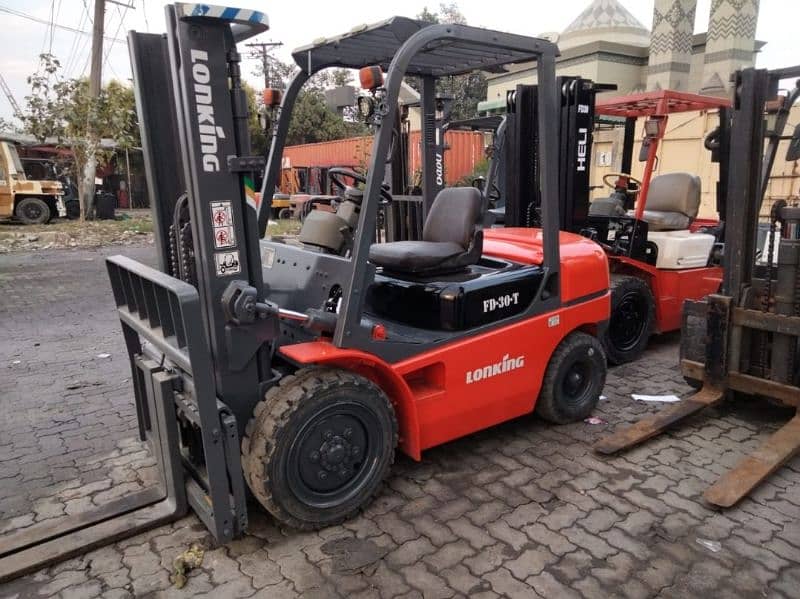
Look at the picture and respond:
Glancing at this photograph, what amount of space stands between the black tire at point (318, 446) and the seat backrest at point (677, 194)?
15.5ft

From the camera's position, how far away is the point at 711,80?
17.3 m

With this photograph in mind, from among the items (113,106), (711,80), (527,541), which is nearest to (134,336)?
(527,541)

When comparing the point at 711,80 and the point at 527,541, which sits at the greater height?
the point at 711,80

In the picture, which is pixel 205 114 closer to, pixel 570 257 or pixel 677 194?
pixel 570 257

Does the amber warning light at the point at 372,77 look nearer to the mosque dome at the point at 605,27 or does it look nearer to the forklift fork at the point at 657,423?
the forklift fork at the point at 657,423

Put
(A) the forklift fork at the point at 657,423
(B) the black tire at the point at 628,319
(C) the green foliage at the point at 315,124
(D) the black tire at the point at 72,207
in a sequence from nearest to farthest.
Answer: (A) the forklift fork at the point at 657,423 < (B) the black tire at the point at 628,319 < (D) the black tire at the point at 72,207 < (C) the green foliage at the point at 315,124

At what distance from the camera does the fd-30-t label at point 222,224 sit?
2592mm

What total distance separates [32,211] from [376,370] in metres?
18.6

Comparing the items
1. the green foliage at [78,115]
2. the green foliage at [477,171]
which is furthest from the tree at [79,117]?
the green foliage at [477,171]

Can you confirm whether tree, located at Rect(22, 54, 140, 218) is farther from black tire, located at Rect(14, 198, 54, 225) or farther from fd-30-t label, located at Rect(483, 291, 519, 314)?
fd-30-t label, located at Rect(483, 291, 519, 314)

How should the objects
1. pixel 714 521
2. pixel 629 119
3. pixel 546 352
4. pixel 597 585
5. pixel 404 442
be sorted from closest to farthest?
pixel 597 585 → pixel 714 521 → pixel 404 442 → pixel 546 352 → pixel 629 119

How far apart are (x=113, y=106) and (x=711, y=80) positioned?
1713 cm

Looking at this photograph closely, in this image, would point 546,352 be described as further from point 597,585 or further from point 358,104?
point 358,104

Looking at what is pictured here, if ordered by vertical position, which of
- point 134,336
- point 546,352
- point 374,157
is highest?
point 374,157
